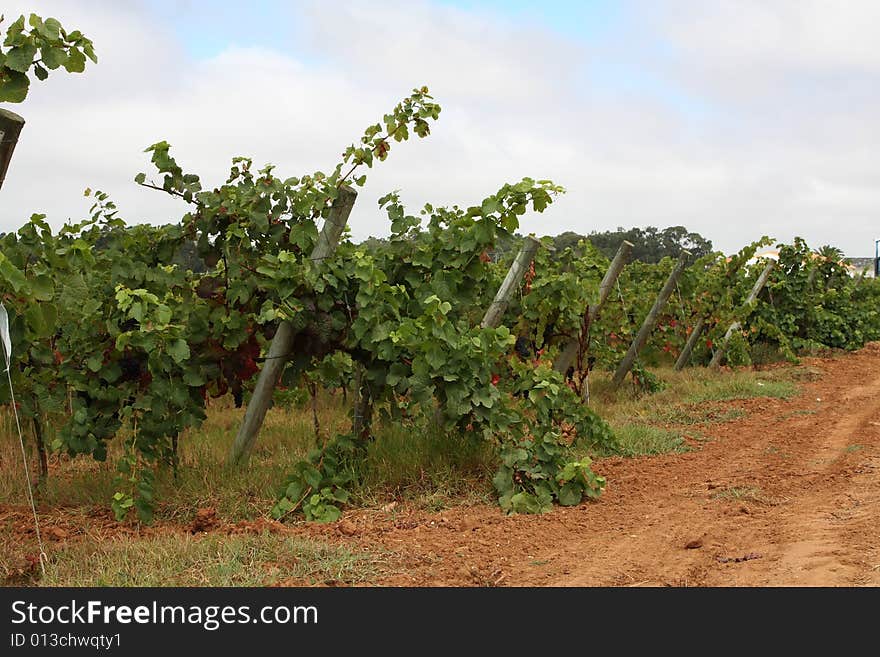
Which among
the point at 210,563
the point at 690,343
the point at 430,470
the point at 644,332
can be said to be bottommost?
the point at 210,563

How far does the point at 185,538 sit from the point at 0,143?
1985mm

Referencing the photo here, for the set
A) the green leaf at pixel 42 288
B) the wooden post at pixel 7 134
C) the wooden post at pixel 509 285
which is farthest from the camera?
the wooden post at pixel 509 285

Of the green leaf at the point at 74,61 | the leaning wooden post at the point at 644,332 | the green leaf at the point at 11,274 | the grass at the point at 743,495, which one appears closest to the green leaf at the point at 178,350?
the green leaf at the point at 11,274

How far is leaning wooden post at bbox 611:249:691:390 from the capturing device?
34.5 feet

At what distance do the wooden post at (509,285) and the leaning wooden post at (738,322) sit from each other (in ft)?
22.0

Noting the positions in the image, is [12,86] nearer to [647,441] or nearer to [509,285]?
[509,285]

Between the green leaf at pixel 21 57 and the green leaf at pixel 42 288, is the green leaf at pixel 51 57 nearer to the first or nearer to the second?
the green leaf at pixel 21 57

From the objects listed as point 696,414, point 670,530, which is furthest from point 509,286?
point 696,414

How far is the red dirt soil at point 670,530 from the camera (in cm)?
399

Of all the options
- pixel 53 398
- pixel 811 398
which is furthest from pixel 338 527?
pixel 811 398

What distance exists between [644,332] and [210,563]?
7631mm

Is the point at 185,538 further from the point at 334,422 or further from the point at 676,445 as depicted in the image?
the point at 676,445

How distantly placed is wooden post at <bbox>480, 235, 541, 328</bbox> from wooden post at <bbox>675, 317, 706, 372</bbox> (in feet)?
21.0

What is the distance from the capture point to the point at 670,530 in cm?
477
